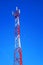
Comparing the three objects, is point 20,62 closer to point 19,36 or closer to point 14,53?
point 14,53

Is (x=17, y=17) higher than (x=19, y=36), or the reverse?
(x=17, y=17)

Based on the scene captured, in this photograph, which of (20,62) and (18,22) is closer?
(20,62)

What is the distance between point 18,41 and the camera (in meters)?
50.0

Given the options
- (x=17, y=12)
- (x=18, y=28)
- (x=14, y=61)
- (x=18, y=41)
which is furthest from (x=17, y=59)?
(x=17, y=12)

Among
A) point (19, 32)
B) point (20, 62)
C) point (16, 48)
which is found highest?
point (19, 32)

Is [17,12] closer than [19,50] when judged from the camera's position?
No

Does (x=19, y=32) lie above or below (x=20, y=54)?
above

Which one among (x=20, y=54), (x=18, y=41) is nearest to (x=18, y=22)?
(x=18, y=41)

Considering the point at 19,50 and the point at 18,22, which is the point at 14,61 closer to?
the point at 19,50

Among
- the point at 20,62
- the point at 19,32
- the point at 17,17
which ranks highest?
the point at 17,17

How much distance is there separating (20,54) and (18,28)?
21.1ft

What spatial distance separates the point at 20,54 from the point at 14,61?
2.19m

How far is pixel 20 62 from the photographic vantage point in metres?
48.5

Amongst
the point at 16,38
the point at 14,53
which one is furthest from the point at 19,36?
the point at 14,53
